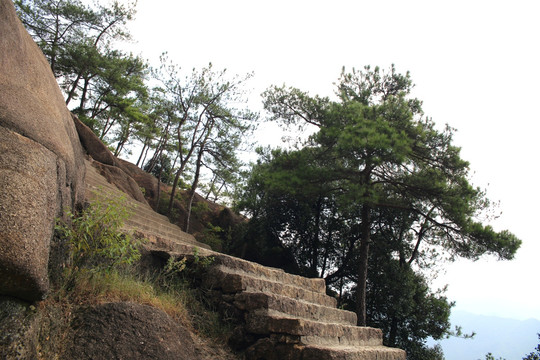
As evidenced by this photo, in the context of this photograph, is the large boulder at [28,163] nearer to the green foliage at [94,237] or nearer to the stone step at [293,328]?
the green foliage at [94,237]

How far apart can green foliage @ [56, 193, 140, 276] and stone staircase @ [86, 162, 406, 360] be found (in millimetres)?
336

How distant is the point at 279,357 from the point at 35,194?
228 centimetres

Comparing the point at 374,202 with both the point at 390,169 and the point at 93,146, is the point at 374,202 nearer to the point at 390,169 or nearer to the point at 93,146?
the point at 390,169

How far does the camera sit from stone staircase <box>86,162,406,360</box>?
10.3 ft

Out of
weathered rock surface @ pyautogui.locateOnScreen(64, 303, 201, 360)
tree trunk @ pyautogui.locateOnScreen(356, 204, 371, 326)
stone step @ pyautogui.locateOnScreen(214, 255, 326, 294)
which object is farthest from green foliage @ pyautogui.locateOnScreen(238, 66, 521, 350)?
weathered rock surface @ pyautogui.locateOnScreen(64, 303, 201, 360)

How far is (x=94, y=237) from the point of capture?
9.39ft

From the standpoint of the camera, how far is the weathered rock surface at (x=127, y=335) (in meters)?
2.30

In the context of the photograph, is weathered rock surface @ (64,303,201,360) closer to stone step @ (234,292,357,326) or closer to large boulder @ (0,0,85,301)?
large boulder @ (0,0,85,301)

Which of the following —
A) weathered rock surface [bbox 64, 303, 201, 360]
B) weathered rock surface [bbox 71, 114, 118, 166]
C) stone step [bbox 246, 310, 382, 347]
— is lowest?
weathered rock surface [bbox 64, 303, 201, 360]

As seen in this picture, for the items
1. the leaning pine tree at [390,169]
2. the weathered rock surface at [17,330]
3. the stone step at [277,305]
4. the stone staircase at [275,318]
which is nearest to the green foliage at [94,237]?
the stone staircase at [275,318]

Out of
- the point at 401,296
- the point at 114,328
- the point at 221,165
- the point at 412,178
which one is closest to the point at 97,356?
the point at 114,328

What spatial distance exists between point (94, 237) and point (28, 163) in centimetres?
87

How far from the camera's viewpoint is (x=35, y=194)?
214 centimetres

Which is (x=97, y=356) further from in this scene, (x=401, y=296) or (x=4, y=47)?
(x=401, y=296)
